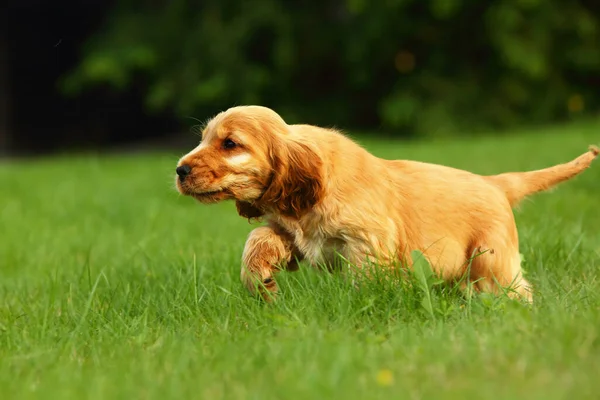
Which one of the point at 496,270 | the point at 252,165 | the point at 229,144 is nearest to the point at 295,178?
the point at 252,165

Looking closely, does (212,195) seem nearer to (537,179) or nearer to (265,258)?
(265,258)

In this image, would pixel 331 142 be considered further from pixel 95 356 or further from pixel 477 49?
pixel 477 49

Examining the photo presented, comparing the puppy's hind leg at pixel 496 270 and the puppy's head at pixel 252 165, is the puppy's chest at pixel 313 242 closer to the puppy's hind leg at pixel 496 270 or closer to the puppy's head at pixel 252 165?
the puppy's head at pixel 252 165

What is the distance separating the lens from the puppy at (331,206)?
3.49 metres

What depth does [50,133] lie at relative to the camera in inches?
774

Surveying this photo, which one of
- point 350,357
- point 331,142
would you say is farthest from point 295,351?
point 331,142

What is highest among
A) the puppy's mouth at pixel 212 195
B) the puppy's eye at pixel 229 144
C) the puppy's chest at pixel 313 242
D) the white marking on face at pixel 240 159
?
the puppy's eye at pixel 229 144

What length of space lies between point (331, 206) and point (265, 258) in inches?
14.4

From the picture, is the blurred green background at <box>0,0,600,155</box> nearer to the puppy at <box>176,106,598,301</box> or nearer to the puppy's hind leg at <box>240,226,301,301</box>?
the puppy at <box>176,106,598,301</box>

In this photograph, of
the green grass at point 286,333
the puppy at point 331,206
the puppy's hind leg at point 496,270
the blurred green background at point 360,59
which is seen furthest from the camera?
the blurred green background at point 360,59

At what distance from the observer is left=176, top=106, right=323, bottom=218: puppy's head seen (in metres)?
3.49

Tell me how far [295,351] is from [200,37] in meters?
14.2

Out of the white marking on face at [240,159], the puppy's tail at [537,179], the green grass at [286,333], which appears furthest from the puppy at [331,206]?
the puppy's tail at [537,179]

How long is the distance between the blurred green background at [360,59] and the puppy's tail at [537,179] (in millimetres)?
10661
